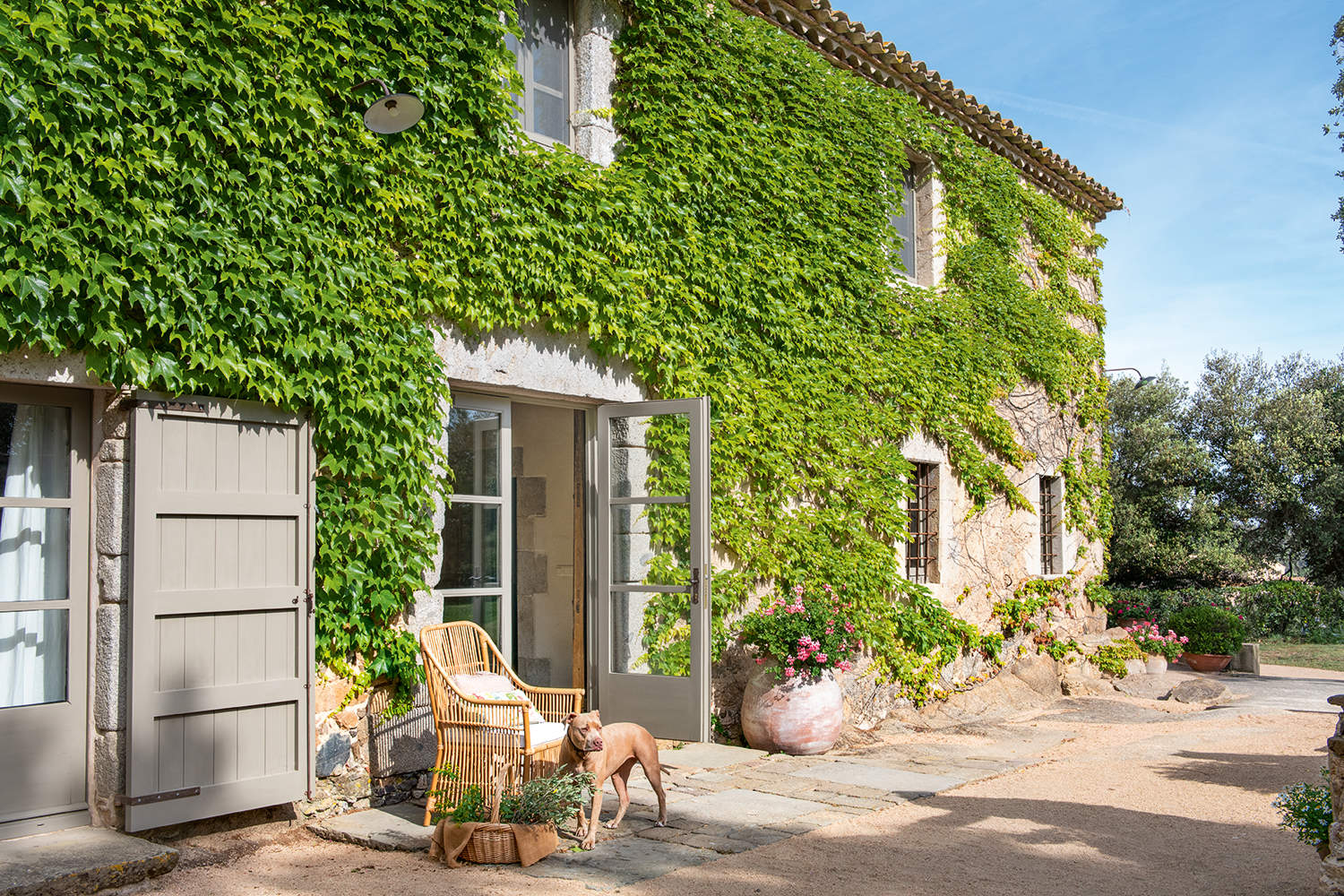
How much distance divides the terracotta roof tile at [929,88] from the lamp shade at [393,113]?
355 cm

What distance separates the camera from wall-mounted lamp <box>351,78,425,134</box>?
507 centimetres

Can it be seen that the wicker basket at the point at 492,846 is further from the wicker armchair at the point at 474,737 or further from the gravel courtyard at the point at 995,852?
the wicker armchair at the point at 474,737

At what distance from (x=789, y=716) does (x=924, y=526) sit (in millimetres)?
3206

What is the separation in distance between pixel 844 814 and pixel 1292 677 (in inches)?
378

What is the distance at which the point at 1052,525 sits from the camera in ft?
38.3

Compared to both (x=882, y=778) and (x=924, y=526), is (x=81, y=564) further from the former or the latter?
(x=924, y=526)

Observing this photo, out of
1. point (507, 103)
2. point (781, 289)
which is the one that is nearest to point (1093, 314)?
point (781, 289)

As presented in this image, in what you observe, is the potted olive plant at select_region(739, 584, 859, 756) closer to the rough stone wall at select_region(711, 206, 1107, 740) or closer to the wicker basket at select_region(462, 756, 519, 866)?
the rough stone wall at select_region(711, 206, 1107, 740)

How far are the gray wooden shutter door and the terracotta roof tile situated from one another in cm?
506

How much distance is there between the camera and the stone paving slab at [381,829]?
4633mm

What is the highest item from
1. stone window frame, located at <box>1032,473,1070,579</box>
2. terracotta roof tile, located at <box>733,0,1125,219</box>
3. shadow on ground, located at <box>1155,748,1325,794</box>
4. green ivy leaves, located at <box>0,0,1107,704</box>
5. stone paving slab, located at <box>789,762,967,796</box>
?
terracotta roof tile, located at <box>733,0,1125,219</box>

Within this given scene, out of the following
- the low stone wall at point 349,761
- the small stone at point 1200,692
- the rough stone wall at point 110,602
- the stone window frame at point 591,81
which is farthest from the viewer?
the small stone at point 1200,692

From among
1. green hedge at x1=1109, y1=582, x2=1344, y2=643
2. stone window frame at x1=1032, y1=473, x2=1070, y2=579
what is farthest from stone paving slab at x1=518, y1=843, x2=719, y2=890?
green hedge at x1=1109, y1=582, x2=1344, y2=643

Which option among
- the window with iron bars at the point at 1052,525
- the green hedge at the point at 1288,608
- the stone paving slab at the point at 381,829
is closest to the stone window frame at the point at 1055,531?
the window with iron bars at the point at 1052,525
